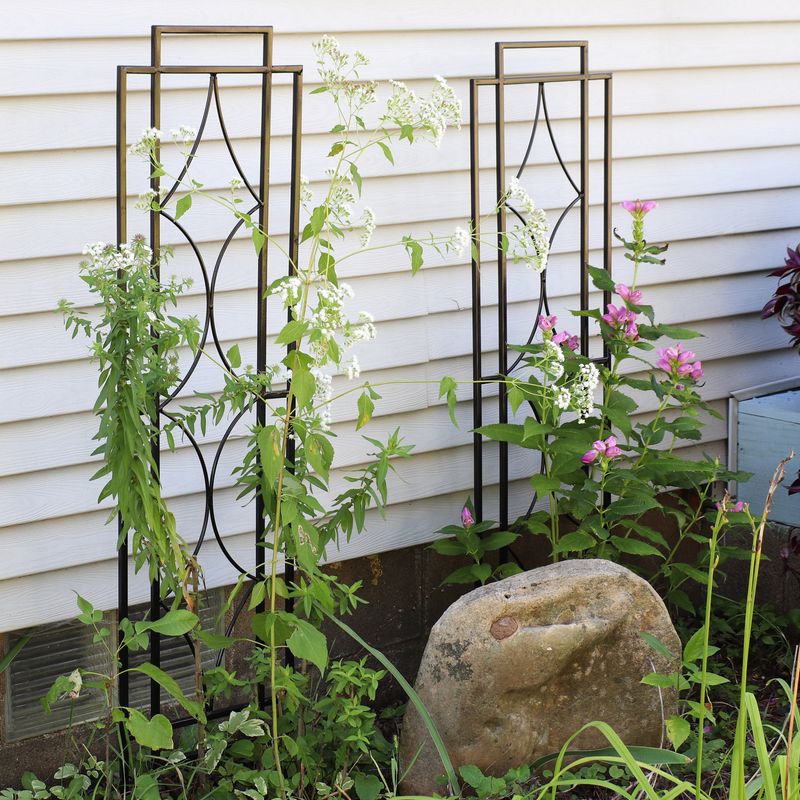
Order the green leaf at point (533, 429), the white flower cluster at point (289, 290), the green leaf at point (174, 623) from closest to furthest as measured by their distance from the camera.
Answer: the white flower cluster at point (289, 290), the green leaf at point (174, 623), the green leaf at point (533, 429)

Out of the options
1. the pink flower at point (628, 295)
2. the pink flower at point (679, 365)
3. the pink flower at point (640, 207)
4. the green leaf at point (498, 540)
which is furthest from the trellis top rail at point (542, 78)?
the green leaf at point (498, 540)

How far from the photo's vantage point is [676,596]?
3.45 meters

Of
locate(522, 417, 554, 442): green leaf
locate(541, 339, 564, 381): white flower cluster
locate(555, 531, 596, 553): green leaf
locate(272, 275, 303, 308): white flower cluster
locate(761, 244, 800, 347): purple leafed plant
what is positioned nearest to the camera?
locate(272, 275, 303, 308): white flower cluster

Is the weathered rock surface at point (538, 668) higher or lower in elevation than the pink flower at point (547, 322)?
lower

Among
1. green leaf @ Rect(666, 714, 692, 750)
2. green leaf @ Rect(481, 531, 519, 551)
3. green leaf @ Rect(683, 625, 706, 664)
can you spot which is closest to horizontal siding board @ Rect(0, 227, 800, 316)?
green leaf @ Rect(481, 531, 519, 551)

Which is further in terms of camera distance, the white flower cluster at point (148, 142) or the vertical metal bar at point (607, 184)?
the vertical metal bar at point (607, 184)

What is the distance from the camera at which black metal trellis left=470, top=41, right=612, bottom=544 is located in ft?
10.00

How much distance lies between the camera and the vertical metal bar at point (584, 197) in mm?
3223

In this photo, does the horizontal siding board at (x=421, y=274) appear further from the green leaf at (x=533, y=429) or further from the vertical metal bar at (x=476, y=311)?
the green leaf at (x=533, y=429)

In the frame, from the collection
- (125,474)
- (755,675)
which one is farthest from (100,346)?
(755,675)

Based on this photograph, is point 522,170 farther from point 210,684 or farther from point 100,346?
point 210,684

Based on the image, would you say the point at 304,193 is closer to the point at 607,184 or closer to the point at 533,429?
the point at 533,429

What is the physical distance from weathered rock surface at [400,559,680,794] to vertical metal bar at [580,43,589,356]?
0.79 m

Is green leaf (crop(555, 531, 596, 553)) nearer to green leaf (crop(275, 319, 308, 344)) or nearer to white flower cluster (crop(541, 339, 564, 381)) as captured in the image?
white flower cluster (crop(541, 339, 564, 381))
